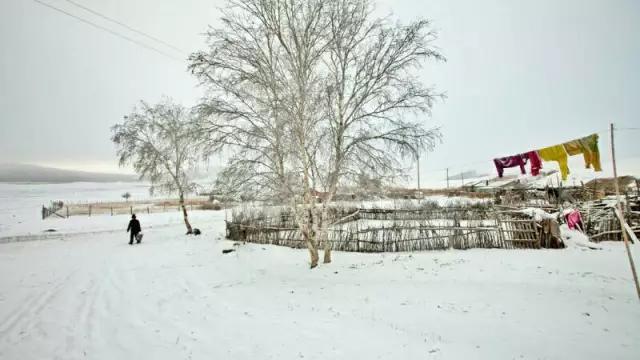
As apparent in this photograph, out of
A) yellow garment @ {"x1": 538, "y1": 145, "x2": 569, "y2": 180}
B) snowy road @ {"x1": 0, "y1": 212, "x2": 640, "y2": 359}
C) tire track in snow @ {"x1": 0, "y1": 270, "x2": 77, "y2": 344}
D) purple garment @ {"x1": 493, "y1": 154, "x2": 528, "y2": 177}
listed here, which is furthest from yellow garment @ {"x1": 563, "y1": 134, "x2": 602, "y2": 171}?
tire track in snow @ {"x1": 0, "y1": 270, "x2": 77, "y2": 344}

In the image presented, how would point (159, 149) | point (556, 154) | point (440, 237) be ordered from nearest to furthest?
1. point (556, 154)
2. point (440, 237)
3. point (159, 149)

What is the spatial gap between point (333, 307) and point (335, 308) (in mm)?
79

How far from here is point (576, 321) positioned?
5.55 meters

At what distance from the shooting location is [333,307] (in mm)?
6988

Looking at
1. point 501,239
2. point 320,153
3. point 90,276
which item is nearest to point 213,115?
point 320,153

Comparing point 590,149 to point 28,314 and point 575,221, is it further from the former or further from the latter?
point 28,314

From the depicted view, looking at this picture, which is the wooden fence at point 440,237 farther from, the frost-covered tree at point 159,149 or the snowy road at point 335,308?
the frost-covered tree at point 159,149

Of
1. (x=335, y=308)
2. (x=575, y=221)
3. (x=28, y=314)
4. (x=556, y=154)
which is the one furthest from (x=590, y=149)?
(x=28, y=314)

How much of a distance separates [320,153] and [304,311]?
4948 millimetres

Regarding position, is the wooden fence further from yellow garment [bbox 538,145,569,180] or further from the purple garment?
yellow garment [bbox 538,145,569,180]

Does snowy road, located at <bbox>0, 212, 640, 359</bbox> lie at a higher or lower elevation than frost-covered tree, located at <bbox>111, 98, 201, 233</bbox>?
lower

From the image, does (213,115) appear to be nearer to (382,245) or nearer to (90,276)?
(90,276)

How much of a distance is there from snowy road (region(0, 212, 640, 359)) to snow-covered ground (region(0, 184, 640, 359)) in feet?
0.11

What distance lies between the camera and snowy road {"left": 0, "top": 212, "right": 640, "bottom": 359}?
16.6ft
